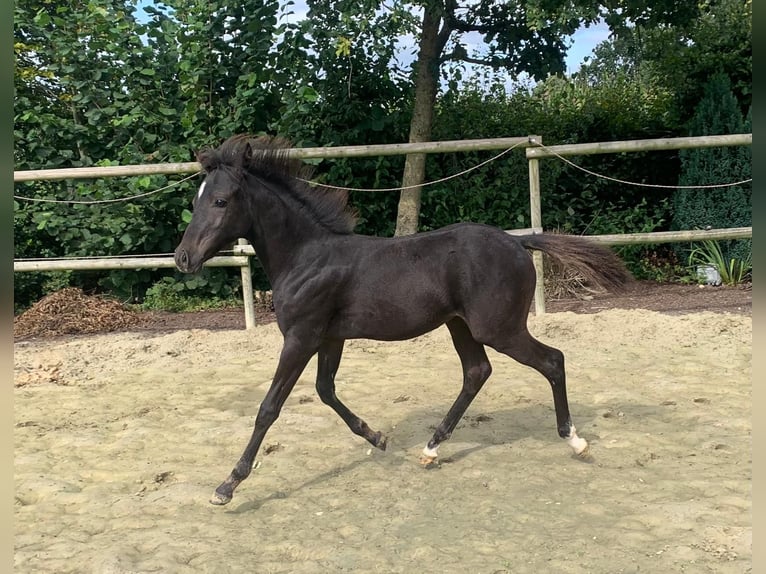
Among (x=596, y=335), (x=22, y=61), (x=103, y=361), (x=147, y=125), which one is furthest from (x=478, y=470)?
(x=22, y=61)

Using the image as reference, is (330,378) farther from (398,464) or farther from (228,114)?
(228,114)

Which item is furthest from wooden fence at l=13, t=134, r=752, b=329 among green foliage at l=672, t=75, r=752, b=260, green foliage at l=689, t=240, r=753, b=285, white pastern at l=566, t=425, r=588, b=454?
white pastern at l=566, t=425, r=588, b=454

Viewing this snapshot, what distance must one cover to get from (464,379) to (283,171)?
157 cm

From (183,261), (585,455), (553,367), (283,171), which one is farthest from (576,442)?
(183,261)

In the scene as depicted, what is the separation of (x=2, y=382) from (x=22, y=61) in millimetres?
9791

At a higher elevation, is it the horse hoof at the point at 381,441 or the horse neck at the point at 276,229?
the horse neck at the point at 276,229

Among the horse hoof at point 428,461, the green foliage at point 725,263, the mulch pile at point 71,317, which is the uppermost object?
the green foliage at point 725,263

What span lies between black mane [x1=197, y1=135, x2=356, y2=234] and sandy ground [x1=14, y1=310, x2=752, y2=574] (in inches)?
55.3

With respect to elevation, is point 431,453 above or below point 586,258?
below

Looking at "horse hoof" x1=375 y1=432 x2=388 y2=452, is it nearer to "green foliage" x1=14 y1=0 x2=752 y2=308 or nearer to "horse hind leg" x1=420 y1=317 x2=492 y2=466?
"horse hind leg" x1=420 y1=317 x2=492 y2=466

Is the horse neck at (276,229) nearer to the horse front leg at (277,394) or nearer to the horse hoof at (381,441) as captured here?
the horse front leg at (277,394)

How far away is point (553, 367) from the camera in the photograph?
3875 millimetres

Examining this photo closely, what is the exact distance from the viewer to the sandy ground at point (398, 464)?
9.39 ft

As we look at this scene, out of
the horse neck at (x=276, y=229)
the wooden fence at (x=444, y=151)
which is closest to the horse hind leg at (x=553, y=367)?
the horse neck at (x=276, y=229)
